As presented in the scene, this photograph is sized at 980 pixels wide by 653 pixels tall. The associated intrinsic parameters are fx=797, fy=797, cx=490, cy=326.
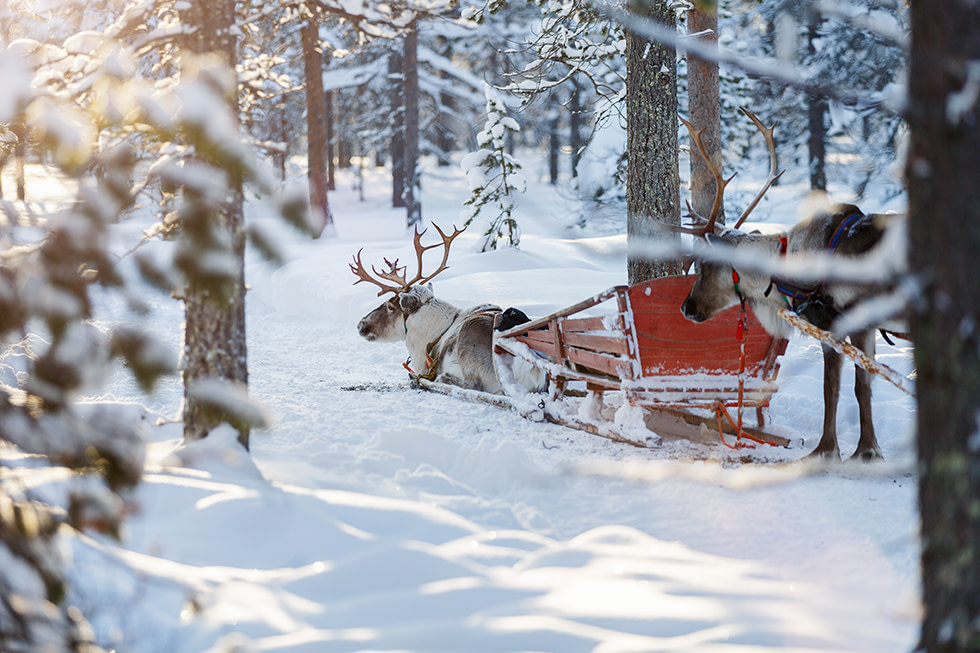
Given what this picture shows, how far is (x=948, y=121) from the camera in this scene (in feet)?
5.48

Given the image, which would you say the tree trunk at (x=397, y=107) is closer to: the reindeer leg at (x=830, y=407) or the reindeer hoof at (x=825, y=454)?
the reindeer leg at (x=830, y=407)

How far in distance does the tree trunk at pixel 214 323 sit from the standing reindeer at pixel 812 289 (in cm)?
260

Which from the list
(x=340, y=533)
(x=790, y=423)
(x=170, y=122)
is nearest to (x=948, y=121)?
(x=170, y=122)

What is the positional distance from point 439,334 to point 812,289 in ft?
11.9

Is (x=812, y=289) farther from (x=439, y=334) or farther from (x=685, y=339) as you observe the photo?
(x=439, y=334)

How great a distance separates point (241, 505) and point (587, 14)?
6792 mm

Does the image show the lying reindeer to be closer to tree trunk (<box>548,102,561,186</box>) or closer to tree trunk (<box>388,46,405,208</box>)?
tree trunk (<box>388,46,405,208</box>)

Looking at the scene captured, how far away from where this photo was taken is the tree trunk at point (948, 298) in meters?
1.66

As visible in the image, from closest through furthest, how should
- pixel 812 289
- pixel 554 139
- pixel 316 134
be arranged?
1. pixel 812 289
2. pixel 316 134
3. pixel 554 139

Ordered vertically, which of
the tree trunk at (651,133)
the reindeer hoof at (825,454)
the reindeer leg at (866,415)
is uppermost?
the tree trunk at (651,133)

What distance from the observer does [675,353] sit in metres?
5.46

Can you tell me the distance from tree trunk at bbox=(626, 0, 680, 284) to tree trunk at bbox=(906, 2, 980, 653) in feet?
16.8

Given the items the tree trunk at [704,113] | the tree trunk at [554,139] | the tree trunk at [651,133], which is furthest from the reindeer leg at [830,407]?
the tree trunk at [554,139]

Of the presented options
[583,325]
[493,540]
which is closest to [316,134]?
[583,325]
